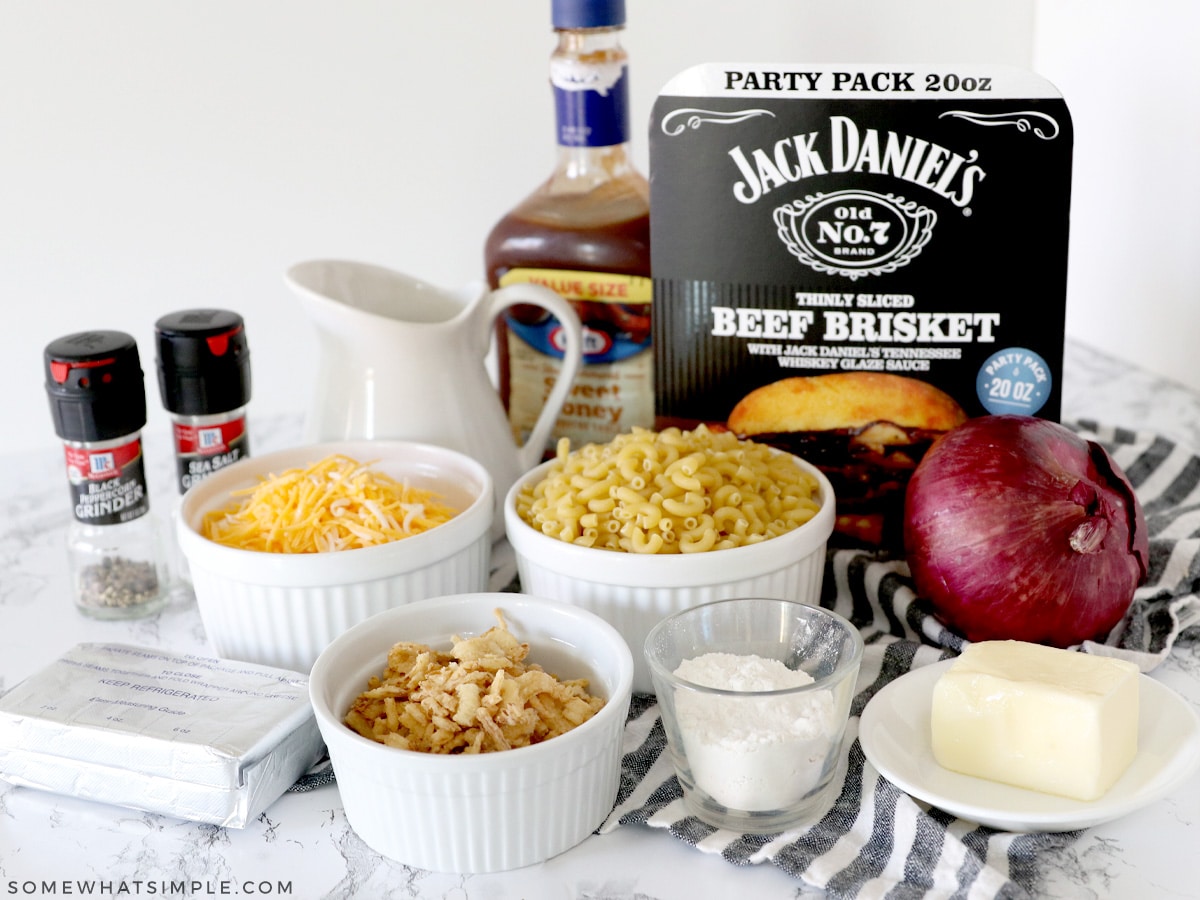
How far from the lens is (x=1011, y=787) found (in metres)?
0.81

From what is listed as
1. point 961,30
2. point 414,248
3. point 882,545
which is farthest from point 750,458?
point 961,30

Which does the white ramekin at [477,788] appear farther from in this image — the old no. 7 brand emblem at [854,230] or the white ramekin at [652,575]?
the old no. 7 brand emblem at [854,230]

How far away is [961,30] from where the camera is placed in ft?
5.40

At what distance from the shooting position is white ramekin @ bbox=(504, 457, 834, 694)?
93cm

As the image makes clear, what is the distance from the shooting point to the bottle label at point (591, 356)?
1218mm

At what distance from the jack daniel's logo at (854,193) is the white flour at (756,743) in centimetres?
43

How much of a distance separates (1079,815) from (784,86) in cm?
62

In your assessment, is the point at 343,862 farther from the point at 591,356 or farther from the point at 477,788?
the point at 591,356

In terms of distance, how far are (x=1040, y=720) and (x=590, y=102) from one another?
2.24 ft

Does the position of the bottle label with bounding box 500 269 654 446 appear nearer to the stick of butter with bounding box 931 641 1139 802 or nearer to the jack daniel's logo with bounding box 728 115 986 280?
the jack daniel's logo with bounding box 728 115 986 280

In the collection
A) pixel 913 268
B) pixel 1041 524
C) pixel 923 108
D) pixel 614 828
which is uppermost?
pixel 923 108

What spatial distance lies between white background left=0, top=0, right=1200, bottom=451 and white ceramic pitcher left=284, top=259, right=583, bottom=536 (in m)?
0.42

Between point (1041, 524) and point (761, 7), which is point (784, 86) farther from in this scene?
point (761, 7)

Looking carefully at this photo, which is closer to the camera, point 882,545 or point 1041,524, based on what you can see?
point 1041,524
